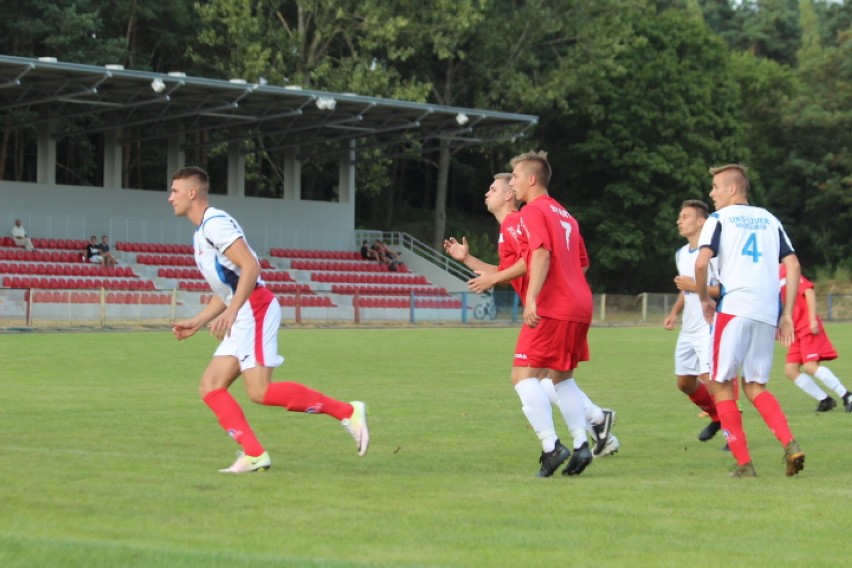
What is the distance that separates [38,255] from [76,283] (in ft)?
9.68

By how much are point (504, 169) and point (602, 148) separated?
19.8ft

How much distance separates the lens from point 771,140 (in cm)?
7362

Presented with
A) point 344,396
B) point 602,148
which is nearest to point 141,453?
point 344,396

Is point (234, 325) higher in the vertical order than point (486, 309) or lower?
higher

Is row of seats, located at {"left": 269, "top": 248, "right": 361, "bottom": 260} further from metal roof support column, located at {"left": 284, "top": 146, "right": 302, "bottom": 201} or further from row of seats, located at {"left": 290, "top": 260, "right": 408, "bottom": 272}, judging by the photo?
metal roof support column, located at {"left": 284, "top": 146, "right": 302, "bottom": 201}

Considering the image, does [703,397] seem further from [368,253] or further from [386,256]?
[368,253]

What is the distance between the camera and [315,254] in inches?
1922

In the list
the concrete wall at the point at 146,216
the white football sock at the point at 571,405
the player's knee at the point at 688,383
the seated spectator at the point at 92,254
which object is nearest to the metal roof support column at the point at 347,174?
the concrete wall at the point at 146,216

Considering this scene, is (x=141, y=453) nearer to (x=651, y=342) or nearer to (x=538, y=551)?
(x=538, y=551)

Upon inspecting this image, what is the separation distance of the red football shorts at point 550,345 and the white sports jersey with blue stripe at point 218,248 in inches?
70.3

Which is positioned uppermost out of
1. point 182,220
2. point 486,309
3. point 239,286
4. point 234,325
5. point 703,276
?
point 182,220

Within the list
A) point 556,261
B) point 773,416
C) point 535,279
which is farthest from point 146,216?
point 773,416

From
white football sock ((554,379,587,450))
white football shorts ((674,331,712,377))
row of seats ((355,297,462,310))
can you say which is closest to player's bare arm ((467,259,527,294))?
white football sock ((554,379,587,450))

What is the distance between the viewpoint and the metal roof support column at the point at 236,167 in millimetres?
48844
